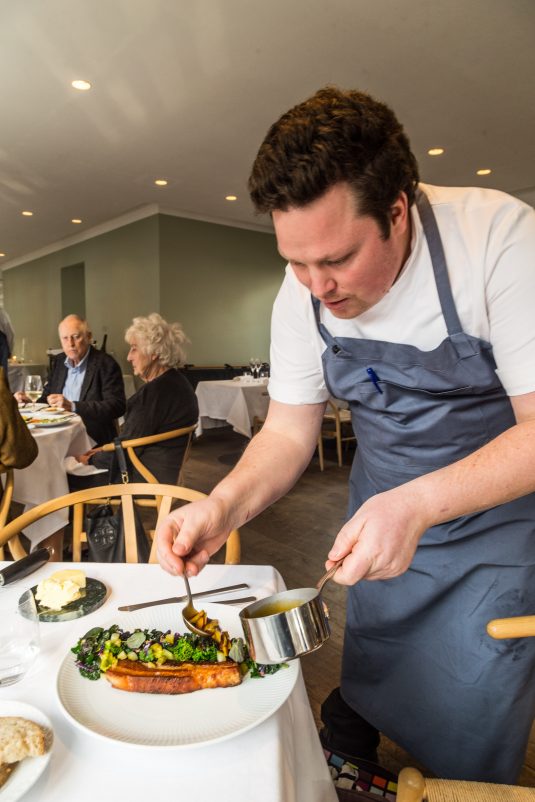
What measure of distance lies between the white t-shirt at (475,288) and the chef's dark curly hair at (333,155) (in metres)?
0.18

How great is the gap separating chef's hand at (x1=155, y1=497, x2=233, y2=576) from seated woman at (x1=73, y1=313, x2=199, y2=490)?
1.72 m

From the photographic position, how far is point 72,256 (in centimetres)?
958

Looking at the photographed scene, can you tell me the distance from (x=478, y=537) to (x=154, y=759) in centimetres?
71

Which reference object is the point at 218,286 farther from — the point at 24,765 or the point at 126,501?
the point at 24,765

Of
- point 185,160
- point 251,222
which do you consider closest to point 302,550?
point 185,160

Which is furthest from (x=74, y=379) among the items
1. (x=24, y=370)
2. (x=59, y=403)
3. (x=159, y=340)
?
(x=24, y=370)

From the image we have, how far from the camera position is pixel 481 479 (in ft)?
2.63

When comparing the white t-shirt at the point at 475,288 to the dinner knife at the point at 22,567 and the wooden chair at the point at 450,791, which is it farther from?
the dinner knife at the point at 22,567

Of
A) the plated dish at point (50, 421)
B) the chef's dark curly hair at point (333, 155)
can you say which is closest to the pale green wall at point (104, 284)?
the plated dish at point (50, 421)

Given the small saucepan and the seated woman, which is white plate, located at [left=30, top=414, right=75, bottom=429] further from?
the small saucepan

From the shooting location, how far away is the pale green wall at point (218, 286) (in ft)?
24.9

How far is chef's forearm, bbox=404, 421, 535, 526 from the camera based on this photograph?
792 millimetres

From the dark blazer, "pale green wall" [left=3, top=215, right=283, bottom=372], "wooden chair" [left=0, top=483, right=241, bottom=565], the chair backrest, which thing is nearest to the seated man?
the dark blazer

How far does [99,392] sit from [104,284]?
541 cm
